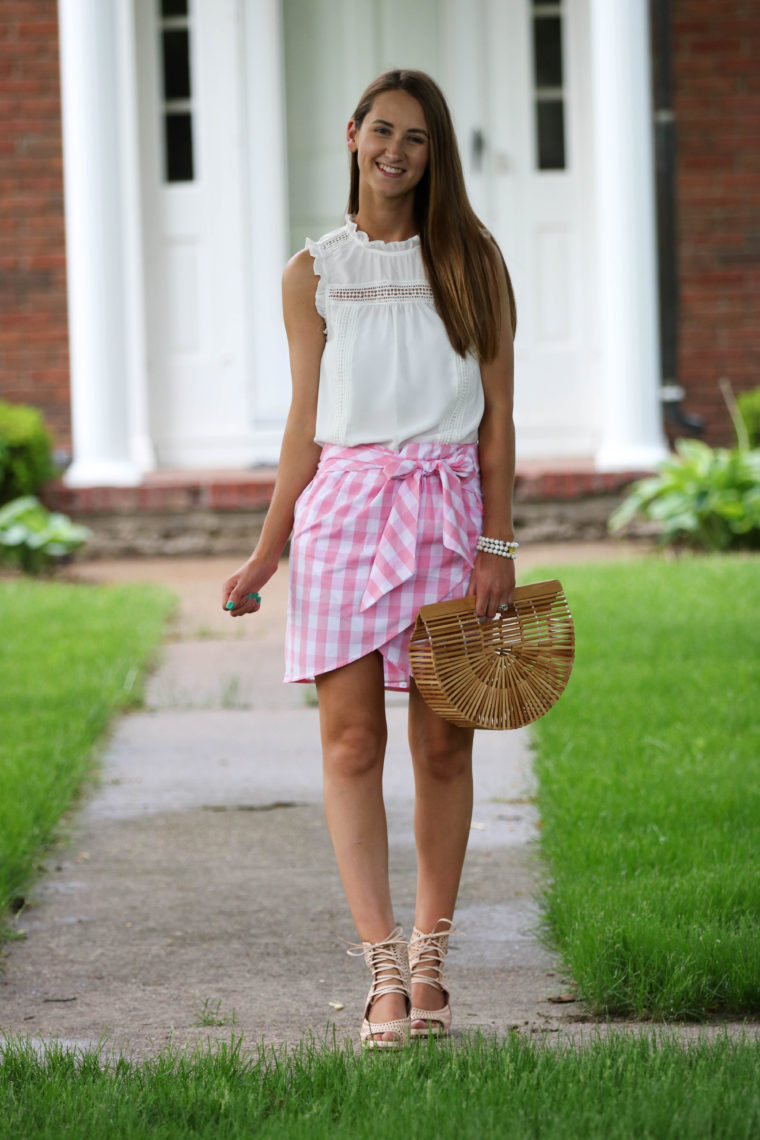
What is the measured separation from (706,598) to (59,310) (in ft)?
16.0

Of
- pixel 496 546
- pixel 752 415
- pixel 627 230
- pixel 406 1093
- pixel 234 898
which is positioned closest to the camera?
pixel 406 1093

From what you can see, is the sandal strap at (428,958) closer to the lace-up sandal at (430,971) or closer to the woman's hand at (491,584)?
the lace-up sandal at (430,971)

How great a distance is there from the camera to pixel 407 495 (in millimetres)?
2635

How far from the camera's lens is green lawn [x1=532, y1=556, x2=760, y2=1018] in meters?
2.73

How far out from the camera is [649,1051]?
2363 millimetres

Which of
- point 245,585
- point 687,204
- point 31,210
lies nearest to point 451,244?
point 245,585

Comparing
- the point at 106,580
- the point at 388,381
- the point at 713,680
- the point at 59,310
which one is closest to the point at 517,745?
the point at 713,680

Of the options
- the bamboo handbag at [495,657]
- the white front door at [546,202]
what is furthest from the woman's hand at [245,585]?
the white front door at [546,202]

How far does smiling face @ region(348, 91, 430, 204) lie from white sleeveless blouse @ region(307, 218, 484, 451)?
113 mm

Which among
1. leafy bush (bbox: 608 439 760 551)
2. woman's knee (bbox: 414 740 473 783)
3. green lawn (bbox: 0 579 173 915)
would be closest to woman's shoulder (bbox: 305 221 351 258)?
woman's knee (bbox: 414 740 473 783)

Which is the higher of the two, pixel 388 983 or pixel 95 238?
pixel 95 238

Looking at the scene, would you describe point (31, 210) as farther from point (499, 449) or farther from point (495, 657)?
point (495, 657)

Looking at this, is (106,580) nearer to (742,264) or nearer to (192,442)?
(192,442)

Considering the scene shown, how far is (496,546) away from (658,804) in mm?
1265
